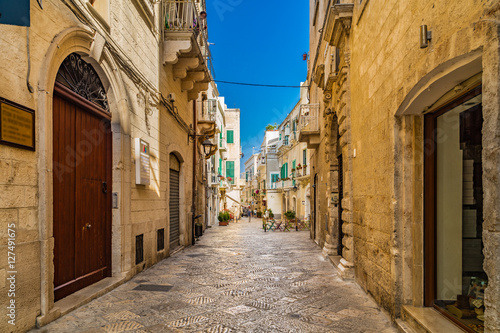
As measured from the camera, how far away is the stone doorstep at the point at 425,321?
307cm

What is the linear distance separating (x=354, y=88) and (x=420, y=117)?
2667mm

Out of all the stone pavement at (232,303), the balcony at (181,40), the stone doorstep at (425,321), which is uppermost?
the balcony at (181,40)

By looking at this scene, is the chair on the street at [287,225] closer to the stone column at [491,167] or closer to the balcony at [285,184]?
the balcony at [285,184]

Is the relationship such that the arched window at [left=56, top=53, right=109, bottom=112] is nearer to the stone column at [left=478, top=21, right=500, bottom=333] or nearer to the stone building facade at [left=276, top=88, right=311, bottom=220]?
the stone column at [left=478, top=21, right=500, bottom=333]

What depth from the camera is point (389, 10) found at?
4160mm

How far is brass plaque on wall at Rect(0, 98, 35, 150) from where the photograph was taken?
3.29 meters

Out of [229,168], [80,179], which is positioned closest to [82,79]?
[80,179]

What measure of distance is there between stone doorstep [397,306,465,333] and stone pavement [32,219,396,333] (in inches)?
10.1

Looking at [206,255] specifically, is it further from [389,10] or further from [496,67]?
[496,67]

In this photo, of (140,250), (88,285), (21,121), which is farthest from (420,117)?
(140,250)

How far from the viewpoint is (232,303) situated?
15.9 feet

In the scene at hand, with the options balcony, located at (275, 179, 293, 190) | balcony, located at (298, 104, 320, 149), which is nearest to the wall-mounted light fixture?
balcony, located at (298, 104, 320, 149)

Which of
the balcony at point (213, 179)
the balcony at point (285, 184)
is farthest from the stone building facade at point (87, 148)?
the balcony at point (285, 184)

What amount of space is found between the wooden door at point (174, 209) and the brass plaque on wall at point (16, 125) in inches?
257
